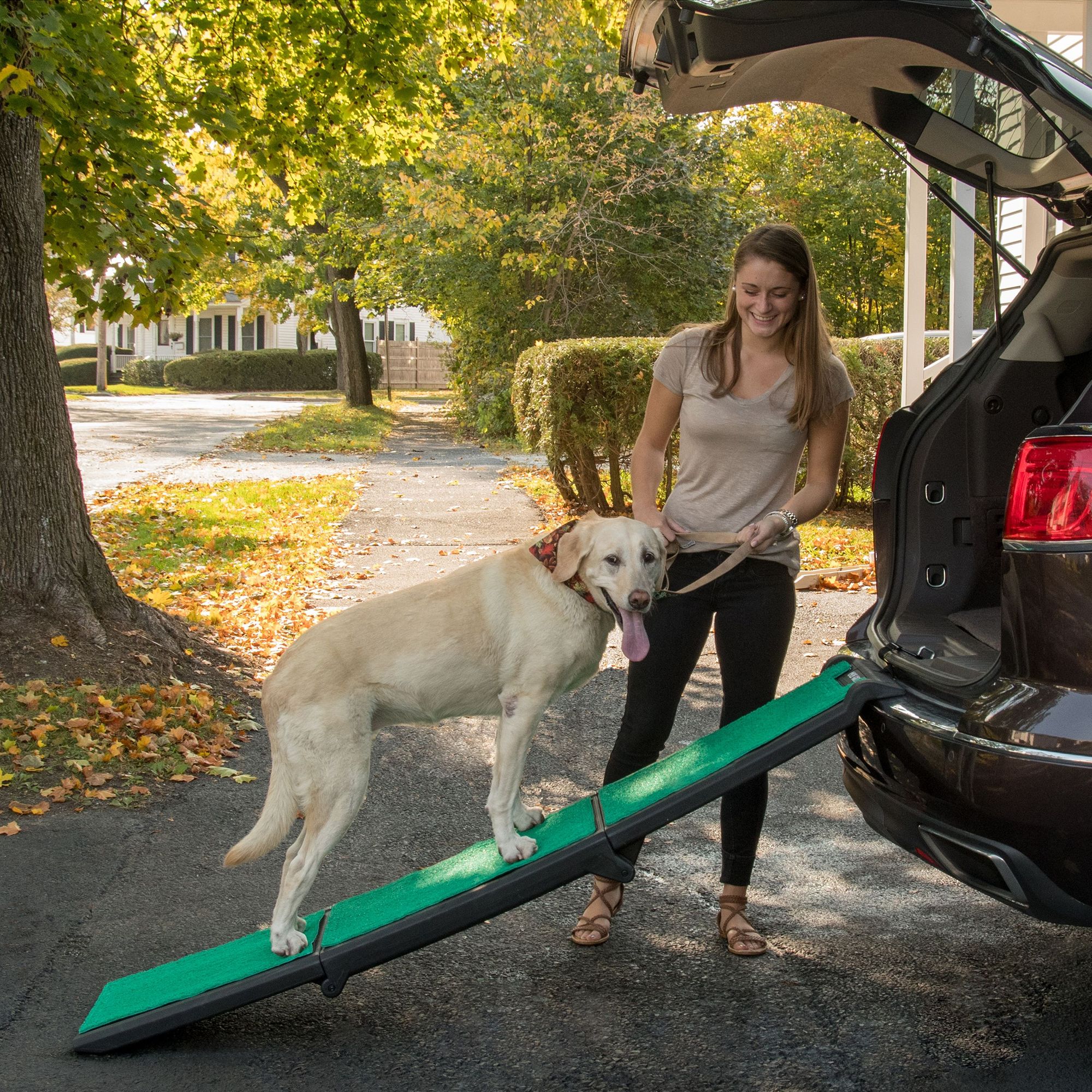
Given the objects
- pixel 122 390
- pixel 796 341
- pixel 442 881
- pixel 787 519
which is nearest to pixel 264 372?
pixel 122 390

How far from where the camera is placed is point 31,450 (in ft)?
21.1

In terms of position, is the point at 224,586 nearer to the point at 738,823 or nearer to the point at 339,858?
the point at 339,858

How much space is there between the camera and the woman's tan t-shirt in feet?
11.9

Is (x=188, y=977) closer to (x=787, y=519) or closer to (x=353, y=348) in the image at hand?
(x=787, y=519)

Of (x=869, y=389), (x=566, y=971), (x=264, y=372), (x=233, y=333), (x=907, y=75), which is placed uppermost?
(x=233, y=333)

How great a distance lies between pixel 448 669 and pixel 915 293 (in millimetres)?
8706

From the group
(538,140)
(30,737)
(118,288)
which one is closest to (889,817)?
(30,737)

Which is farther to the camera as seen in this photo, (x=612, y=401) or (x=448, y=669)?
(x=612, y=401)

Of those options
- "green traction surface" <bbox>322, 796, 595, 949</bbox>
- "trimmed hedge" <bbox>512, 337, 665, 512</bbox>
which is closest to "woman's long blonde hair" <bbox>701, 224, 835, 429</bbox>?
"green traction surface" <bbox>322, 796, 595, 949</bbox>

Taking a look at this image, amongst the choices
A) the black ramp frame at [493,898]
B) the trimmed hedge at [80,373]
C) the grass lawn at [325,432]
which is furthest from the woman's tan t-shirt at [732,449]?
the trimmed hedge at [80,373]

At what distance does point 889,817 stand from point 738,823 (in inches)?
32.6

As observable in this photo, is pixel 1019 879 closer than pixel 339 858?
Yes

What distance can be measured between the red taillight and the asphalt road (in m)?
1.45

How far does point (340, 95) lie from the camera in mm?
10875
